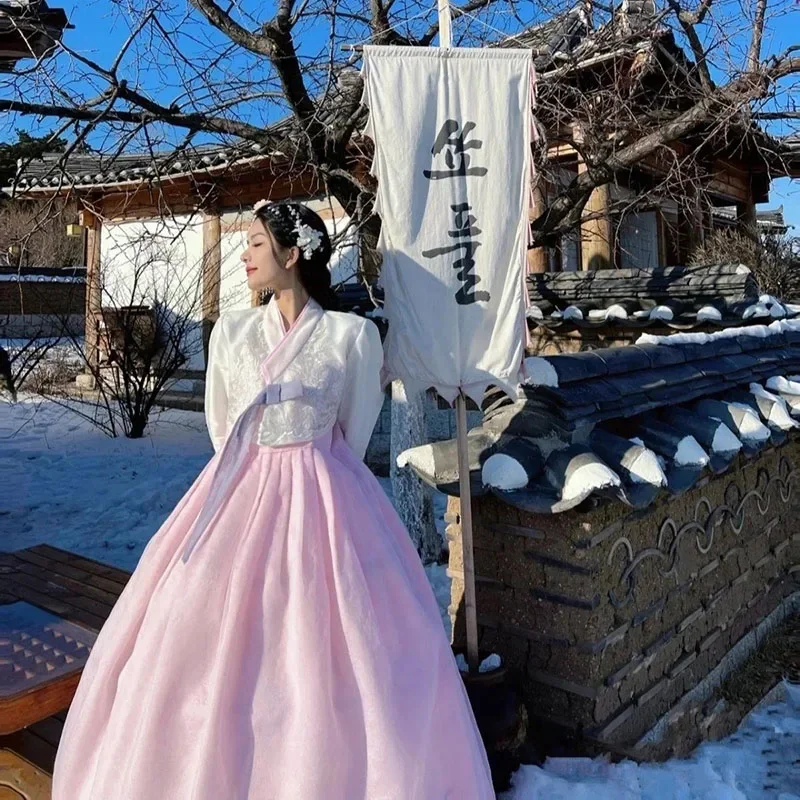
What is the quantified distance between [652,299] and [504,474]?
4266 millimetres

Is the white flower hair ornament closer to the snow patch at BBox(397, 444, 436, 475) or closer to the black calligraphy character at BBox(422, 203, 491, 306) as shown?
the black calligraphy character at BBox(422, 203, 491, 306)

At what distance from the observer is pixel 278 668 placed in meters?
1.85

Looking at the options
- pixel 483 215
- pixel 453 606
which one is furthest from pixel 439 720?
pixel 483 215

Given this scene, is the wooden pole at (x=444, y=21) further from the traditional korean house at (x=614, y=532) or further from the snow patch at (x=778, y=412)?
the snow patch at (x=778, y=412)

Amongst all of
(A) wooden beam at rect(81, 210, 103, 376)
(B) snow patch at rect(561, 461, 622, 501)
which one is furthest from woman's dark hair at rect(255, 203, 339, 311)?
(A) wooden beam at rect(81, 210, 103, 376)

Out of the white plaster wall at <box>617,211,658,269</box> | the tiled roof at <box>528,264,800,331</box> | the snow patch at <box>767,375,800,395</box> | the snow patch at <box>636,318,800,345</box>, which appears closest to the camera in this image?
the snow patch at <box>636,318,800,345</box>

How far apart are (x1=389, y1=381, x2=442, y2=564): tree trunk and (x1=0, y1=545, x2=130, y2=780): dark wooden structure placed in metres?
1.99

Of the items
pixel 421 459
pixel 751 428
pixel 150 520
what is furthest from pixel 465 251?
pixel 150 520

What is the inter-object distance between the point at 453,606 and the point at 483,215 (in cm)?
159

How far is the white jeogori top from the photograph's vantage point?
2258mm

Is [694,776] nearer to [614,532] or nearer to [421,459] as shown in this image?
[614,532]

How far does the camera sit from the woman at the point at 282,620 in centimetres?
174

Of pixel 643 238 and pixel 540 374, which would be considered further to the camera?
pixel 643 238

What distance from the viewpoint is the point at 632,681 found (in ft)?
9.52
